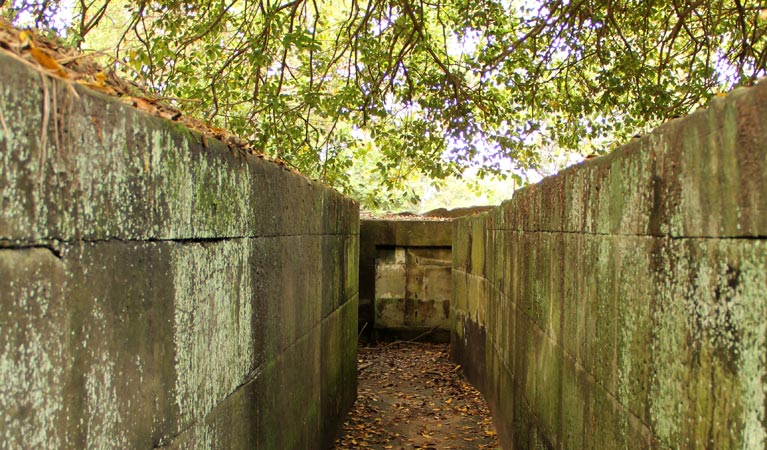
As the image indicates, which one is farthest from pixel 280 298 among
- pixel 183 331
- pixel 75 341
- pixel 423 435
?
pixel 423 435

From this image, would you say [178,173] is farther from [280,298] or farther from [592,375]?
[592,375]

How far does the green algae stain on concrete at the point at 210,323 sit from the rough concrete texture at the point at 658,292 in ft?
5.08

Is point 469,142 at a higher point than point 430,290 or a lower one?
higher

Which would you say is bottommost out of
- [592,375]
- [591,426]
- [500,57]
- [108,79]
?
[591,426]

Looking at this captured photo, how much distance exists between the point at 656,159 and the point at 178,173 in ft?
5.19

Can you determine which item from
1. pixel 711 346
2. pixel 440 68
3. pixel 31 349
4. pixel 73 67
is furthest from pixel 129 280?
pixel 440 68

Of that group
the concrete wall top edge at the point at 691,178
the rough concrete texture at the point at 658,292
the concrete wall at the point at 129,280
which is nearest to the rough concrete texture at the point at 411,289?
the rough concrete texture at the point at 658,292

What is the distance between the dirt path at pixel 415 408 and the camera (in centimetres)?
657

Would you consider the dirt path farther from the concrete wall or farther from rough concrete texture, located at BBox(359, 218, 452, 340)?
the concrete wall

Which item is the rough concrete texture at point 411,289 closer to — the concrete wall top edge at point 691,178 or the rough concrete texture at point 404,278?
the rough concrete texture at point 404,278

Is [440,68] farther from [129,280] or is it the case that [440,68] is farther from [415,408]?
[129,280]

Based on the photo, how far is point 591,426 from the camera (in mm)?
2943

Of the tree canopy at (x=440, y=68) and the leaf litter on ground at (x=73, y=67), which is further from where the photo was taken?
the tree canopy at (x=440, y=68)

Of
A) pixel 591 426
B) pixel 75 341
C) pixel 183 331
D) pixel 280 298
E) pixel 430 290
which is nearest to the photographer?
pixel 75 341
